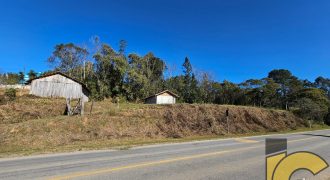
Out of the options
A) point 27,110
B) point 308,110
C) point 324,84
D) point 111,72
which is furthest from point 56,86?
point 324,84

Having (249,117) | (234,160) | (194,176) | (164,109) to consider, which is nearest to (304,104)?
(249,117)

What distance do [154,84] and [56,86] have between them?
2879 cm

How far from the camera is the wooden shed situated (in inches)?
1369

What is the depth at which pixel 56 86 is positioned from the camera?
118 ft

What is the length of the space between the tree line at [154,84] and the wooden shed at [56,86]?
28.3ft

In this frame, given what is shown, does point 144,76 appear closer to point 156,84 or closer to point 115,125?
point 156,84

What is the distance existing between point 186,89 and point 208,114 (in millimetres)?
28602

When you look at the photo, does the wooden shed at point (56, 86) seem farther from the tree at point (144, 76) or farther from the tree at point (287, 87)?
the tree at point (287, 87)

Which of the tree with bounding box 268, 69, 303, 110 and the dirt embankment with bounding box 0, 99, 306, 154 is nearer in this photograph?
the dirt embankment with bounding box 0, 99, 306, 154

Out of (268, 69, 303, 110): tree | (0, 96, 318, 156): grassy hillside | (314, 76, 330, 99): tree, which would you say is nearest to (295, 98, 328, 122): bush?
(0, 96, 318, 156): grassy hillside

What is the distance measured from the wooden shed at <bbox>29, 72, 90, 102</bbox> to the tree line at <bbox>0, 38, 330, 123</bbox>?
8632mm

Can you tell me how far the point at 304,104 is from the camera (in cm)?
4772

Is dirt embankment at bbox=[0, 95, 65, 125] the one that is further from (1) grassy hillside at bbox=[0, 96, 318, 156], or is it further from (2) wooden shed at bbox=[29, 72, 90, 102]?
(2) wooden shed at bbox=[29, 72, 90, 102]

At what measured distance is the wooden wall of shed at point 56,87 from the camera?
34.8m
